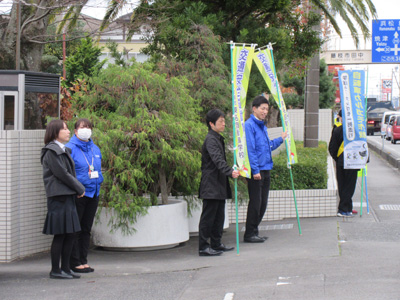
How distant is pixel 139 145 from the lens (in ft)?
24.6

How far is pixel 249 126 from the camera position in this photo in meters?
7.98

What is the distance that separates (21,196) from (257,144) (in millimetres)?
3062

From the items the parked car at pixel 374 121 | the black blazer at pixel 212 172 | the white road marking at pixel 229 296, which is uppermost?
the parked car at pixel 374 121

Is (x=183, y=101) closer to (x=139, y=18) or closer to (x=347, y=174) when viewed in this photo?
(x=347, y=174)

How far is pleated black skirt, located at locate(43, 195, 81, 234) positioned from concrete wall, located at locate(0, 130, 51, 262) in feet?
3.91

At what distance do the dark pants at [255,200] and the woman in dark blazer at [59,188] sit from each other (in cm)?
251

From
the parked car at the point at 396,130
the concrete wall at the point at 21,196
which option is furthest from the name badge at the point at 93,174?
the parked car at the point at 396,130

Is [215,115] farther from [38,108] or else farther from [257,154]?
[38,108]

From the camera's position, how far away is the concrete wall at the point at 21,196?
7324 millimetres

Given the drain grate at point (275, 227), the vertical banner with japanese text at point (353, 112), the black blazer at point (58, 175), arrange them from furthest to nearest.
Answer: the vertical banner with japanese text at point (353, 112) < the drain grate at point (275, 227) < the black blazer at point (58, 175)

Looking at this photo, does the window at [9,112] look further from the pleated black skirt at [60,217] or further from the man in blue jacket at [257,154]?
the pleated black skirt at [60,217]

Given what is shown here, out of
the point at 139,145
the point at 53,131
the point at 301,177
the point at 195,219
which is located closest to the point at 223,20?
the point at 301,177

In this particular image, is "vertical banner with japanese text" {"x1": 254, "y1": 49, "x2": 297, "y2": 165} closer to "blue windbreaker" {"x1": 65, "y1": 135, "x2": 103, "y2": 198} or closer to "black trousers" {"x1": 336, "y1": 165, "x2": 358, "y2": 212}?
"black trousers" {"x1": 336, "y1": 165, "x2": 358, "y2": 212}

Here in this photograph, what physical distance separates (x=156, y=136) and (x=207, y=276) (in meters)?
1.95
